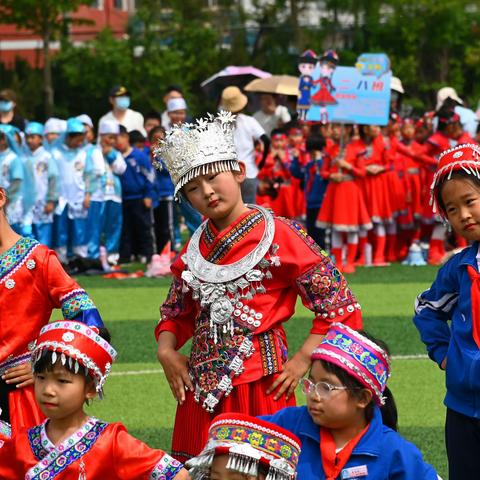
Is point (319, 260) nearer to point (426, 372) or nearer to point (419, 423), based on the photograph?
point (419, 423)

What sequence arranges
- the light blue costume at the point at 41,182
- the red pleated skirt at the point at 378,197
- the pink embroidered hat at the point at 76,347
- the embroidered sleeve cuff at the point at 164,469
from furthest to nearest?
the red pleated skirt at the point at 378,197 < the light blue costume at the point at 41,182 < the pink embroidered hat at the point at 76,347 < the embroidered sleeve cuff at the point at 164,469

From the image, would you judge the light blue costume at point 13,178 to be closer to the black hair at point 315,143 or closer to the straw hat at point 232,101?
the straw hat at point 232,101

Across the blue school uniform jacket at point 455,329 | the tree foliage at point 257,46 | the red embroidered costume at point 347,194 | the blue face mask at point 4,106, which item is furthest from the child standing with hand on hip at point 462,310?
the tree foliage at point 257,46

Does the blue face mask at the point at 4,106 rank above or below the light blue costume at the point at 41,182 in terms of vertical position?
above

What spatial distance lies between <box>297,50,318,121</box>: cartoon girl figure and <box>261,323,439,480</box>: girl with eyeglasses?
9.60m

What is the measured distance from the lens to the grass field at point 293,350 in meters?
7.27

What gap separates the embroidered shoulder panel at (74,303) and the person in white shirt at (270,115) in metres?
13.2

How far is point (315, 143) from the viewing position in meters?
14.4

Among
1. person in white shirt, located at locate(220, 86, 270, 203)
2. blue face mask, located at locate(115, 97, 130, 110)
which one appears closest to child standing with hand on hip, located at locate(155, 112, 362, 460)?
person in white shirt, located at locate(220, 86, 270, 203)

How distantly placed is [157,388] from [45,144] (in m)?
6.95

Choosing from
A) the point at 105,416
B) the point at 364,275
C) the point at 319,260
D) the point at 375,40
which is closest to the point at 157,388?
the point at 105,416

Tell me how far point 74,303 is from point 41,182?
931cm

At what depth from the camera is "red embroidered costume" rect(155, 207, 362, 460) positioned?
4.48 meters

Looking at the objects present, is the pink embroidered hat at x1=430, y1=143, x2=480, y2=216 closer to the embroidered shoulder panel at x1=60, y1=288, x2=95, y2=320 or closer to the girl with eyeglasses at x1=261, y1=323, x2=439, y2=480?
the girl with eyeglasses at x1=261, y1=323, x2=439, y2=480
